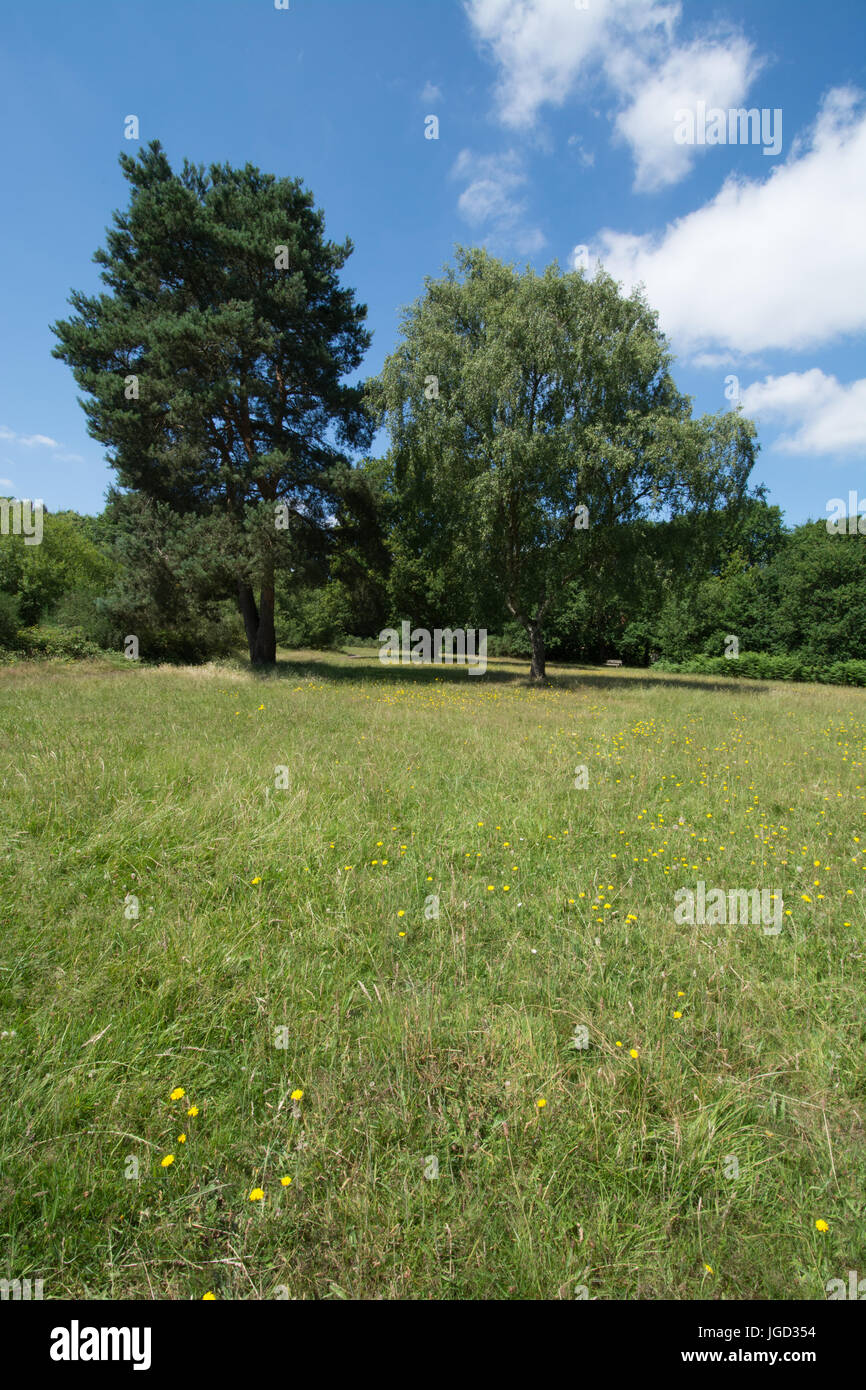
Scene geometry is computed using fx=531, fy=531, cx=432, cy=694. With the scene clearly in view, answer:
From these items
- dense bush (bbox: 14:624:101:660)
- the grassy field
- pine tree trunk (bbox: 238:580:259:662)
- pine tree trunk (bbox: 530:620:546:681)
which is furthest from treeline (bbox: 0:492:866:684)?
the grassy field

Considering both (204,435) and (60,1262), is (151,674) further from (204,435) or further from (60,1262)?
(60,1262)

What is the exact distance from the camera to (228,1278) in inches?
72.2

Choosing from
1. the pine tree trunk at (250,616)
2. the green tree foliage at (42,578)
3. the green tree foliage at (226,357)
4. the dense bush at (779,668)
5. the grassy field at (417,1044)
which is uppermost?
the green tree foliage at (226,357)

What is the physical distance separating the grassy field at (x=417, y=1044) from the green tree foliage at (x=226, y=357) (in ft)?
52.4

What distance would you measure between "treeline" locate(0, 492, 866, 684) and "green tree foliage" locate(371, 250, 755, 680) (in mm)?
1661

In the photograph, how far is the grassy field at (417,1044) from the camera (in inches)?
75.9

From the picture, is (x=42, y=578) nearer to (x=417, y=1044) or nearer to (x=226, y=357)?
(x=226, y=357)

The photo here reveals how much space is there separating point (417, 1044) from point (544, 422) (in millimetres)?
22208

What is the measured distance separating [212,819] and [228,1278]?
3.79m

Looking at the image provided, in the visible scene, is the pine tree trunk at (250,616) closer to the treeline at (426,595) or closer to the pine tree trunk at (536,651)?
the treeline at (426,595)

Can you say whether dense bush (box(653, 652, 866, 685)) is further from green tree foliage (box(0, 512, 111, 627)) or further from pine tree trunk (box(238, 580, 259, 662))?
green tree foliage (box(0, 512, 111, 627))

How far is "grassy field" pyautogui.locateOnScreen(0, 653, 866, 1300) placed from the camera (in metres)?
1.93

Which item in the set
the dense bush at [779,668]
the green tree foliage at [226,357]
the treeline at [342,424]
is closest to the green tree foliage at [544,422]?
the treeline at [342,424]
